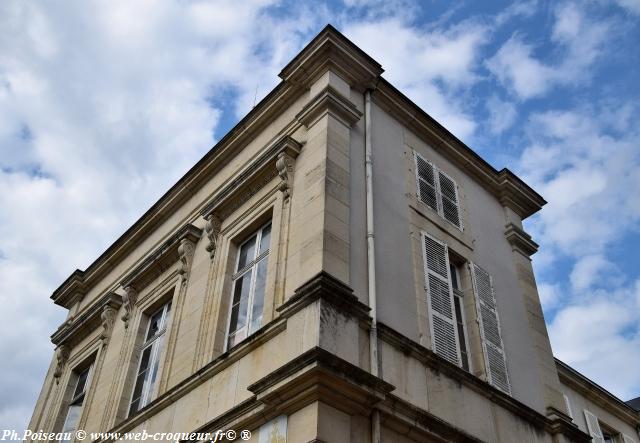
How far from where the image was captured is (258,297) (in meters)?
9.52

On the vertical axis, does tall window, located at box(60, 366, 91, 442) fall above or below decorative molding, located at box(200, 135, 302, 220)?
below

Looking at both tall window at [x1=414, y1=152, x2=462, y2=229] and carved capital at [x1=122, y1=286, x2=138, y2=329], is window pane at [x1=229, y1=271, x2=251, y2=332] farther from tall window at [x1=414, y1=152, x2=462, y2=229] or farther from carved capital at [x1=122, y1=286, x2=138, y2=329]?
carved capital at [x1=122, y1=286, x2=138, y2=329]

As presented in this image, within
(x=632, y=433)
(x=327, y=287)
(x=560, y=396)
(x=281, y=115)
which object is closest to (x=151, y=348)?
(x=281, y=115)

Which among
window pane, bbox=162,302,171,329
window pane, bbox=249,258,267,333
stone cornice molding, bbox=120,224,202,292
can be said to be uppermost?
stone cornice molding, bbox=120,224,202,292

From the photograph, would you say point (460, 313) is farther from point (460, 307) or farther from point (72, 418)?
point (72, 418)

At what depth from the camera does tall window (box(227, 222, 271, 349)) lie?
30.8ft

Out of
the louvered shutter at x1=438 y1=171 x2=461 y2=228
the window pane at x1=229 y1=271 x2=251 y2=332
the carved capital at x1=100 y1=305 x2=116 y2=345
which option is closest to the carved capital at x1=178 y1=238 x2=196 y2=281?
the window pane at x1=229 y1=271 x2=251 y2=332

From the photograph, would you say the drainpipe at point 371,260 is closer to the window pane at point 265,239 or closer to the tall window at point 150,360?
the window pane at point 265,239

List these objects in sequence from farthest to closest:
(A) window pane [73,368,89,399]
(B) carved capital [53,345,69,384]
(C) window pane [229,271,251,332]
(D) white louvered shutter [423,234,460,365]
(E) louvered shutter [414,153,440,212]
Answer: (B) carved capital [53,345,69,384]
(A) window pane [73,368,89,399]
(E) louvered shutter [414,153,440,212]
(C) window pane [229,271,251,332]
(D) white louvered shutter [423,234,460,365]

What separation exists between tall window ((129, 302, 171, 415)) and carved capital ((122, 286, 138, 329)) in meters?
0.49

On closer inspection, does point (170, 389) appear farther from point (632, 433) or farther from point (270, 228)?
point (632, 433)

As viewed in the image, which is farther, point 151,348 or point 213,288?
point 151,348

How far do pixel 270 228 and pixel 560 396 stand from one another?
16.3 ft

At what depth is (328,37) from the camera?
10234 millimetres
